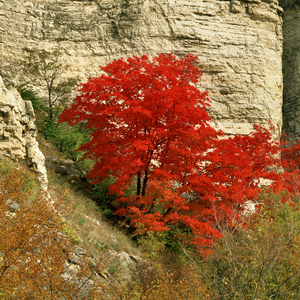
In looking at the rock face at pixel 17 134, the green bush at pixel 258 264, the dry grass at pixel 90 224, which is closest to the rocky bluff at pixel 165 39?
the dry grass at pixel 90 224

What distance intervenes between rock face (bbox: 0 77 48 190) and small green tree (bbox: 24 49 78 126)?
9603 millimetres

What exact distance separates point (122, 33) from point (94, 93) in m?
15.5

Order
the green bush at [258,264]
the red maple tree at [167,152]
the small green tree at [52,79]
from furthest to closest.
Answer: the small green tree at [52,79]
the red maple tree at [167,152]
the green bush at [258,264]

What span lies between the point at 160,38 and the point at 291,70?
15.9 meters

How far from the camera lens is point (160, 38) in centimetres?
2802

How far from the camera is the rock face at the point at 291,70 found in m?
33.8

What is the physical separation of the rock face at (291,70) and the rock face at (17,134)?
2945cm

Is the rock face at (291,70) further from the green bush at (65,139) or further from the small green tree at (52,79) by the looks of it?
the green bush at (65,139)

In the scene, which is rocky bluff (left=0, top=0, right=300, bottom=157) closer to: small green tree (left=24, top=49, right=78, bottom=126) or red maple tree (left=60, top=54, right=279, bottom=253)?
small green tree (left=24, top=49, right=78, bottom=126)

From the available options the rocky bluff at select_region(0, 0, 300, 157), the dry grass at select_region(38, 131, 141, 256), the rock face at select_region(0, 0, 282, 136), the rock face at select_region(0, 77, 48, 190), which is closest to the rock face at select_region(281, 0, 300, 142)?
the rocky bluff at select_region(0, 0, 300, 157)

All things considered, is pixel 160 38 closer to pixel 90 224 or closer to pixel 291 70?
pixel 291 70

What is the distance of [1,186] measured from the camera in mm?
6770

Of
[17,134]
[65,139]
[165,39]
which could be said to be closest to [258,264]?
[17,134]

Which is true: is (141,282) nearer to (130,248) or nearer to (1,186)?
(130,248)
